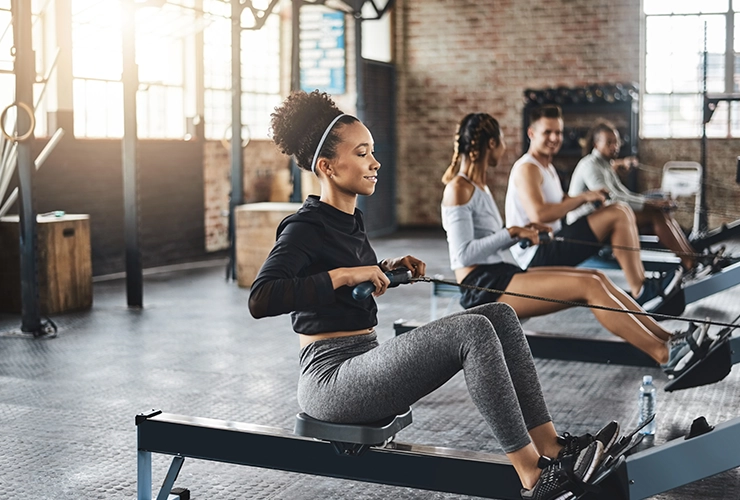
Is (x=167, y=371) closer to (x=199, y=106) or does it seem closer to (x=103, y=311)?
(x=103, y=311)

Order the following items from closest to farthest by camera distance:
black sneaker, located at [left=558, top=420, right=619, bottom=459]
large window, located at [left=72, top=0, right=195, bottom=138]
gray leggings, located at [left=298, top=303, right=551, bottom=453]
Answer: gray leggings, located at [left=298, top=303, right=551, bottom=453] → black sneaker, located at [left=558, top=420, right=619, bottom=459] → large window, located at [left=72, top=0, right=195, bottom=138]

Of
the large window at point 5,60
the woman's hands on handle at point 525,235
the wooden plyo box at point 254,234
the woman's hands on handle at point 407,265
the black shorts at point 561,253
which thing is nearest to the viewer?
the woman's hands on handle at point 407,265

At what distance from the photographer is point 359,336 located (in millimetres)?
2426

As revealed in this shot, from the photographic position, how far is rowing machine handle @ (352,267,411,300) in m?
2.20

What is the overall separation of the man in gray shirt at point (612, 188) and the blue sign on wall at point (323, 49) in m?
4.51

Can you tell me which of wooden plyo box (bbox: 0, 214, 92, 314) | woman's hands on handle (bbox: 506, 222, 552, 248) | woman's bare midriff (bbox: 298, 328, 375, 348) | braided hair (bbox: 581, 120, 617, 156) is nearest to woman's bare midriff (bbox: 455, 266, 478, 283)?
woman's hands on handle (bbox: 506, 222, 552, 248)

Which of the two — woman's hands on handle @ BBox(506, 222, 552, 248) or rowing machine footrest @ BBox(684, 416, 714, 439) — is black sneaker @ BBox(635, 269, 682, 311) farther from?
rowing machine footrest @ BBox(684, 416, 714, 439)

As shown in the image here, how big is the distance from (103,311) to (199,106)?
327 cm

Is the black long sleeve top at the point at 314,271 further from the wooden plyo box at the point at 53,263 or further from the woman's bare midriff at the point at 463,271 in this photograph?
the wooden plyo box at the point at 53,263

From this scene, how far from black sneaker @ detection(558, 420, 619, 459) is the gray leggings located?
72mm

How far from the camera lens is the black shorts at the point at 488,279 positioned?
154 inches

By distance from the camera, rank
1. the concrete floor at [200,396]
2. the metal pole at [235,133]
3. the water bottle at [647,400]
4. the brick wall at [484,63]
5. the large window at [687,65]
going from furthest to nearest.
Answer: the brick wall at [484,63] < the large window at [687,65] < the metal pole at [235,133] < the water bottle at [647,400] < the concrete floor at [200,396]

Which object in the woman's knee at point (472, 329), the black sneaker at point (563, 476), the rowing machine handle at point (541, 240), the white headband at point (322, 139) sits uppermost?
the white headband at point (322, 139)

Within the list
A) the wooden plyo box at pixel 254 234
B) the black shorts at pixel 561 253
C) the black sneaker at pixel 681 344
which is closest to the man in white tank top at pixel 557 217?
the black shorts at pixel 561 253
